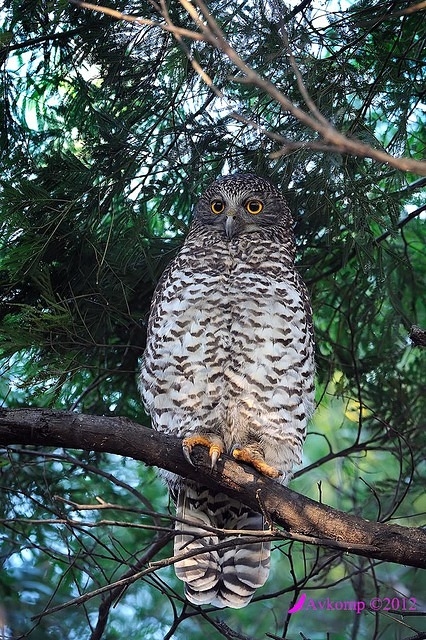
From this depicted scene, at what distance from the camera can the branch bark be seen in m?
2.80

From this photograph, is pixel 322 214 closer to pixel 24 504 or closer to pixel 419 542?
pixel 419 542

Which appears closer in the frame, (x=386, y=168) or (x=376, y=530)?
(x=376, y=530)

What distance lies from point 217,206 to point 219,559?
162cm

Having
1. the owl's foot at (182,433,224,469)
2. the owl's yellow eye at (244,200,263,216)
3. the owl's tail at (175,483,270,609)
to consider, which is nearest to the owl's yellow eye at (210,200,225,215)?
the owl's yellow eye at (244,200,263,216)

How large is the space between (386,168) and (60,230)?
1424mm

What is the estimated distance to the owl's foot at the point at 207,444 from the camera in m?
3.11

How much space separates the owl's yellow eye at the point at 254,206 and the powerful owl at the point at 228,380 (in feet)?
1.22

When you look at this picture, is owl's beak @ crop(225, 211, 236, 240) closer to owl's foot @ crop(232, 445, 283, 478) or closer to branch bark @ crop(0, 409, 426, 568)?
owl's foot @ crop(232, 445, 283, 478)

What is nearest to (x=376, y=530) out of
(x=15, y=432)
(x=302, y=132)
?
(x=15, y=432)

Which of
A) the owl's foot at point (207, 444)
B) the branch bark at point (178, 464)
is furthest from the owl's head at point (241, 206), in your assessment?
the branch bark at point (178, 464)

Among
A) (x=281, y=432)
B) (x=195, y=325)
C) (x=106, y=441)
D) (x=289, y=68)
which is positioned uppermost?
(x=289, y=68)

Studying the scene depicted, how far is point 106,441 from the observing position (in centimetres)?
284

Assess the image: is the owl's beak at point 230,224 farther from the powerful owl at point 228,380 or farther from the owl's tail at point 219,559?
the owl's tail at point 219,559

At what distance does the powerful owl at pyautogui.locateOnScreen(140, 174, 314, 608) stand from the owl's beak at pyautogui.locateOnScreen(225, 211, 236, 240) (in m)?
0.15
